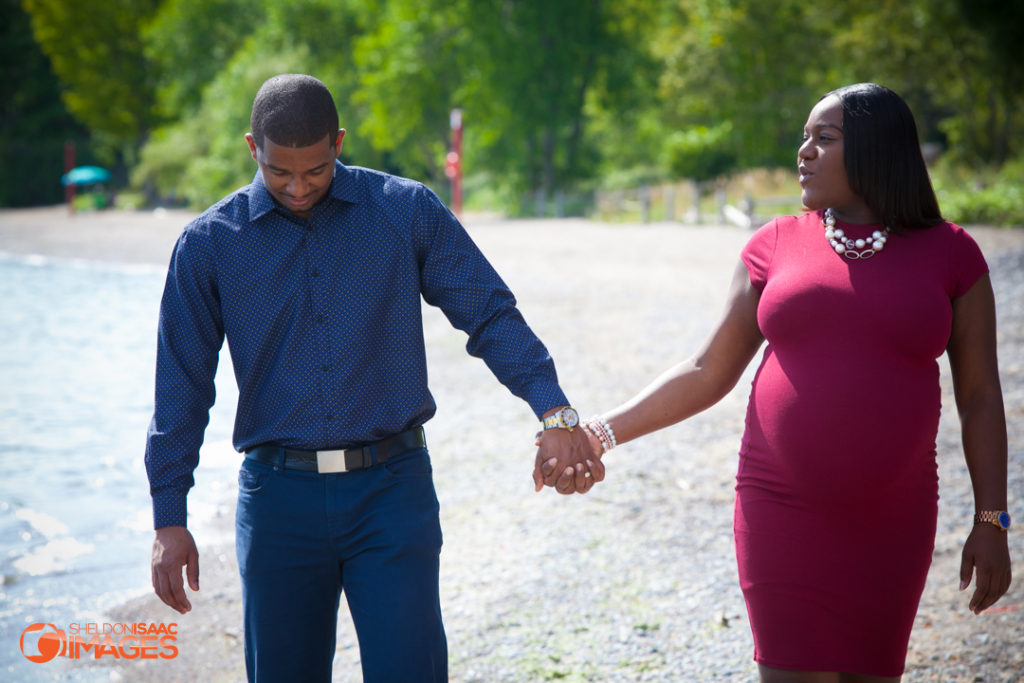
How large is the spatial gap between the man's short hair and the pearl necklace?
1.42 m

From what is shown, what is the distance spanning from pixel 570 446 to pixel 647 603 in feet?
7.86

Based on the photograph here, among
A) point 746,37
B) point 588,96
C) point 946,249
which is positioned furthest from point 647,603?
point 588,96

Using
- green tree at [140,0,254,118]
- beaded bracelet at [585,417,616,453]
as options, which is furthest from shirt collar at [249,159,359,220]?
green tree at [140,0,254,118]

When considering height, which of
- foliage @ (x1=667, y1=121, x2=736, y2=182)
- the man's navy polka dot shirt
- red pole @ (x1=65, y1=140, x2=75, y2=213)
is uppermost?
red pole @ (x1=65, y1=140, x2=75, y2=213)

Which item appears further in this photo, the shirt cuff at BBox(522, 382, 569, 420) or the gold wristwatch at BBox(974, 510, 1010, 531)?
the shirt cuff at BBox(522, 382, 569, 420)

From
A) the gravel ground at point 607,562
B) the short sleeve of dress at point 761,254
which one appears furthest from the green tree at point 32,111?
the short sleeve of dress at point 761,254

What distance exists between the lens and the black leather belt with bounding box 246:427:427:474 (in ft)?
9.74

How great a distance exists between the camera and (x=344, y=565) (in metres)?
3.04

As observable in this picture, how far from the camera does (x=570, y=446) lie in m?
3.34

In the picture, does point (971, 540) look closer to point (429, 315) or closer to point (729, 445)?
point (729, 445)

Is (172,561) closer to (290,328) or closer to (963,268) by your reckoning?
(290,328)

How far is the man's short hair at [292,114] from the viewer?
2947mm

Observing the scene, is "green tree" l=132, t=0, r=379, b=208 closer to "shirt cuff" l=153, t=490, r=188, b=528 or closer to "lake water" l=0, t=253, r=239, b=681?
"lake water" l=0, t=253, r=239, b=681

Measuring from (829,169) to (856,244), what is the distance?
23cm
